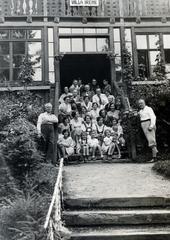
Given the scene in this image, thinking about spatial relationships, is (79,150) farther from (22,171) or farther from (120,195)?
(120,195)

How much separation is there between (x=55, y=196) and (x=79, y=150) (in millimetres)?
5086

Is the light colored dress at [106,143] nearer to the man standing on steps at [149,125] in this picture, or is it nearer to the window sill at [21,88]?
the man standing on steps at [149,125]

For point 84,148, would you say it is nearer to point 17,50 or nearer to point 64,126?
point 64,126

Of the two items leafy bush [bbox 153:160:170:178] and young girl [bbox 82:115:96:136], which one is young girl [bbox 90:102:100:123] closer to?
young girl [bbox 82:115:96:136]

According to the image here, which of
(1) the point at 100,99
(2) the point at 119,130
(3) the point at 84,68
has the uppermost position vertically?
(3) the point at 84,68

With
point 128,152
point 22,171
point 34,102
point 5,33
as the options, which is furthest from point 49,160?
point 5,33

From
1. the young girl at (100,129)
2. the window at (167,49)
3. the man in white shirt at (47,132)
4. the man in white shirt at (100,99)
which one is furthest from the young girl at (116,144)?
the window at (167,49)

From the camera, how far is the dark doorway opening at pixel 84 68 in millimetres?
17812

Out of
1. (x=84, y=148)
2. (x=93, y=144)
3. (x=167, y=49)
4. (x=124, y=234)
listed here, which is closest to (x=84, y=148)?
(x=84, y=148)

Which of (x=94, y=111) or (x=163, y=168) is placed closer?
(x=163, y=168)

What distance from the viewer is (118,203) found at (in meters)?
7.28

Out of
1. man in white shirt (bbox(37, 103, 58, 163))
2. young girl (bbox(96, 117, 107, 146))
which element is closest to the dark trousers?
man in white shirt (bbox(37, 103, 58, 163))

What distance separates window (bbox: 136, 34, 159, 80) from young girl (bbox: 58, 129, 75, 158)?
20.8 feet

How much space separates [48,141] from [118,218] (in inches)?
156
